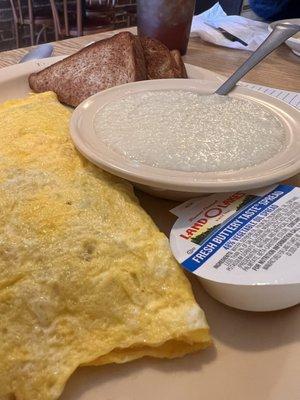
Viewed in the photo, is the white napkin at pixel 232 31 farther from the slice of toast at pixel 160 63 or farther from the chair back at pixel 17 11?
the chair back at pixel 17 11

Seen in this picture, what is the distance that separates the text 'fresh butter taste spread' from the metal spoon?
1.19 feet

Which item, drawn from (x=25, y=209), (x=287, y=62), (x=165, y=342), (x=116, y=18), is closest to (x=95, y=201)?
(x=25, y=209)

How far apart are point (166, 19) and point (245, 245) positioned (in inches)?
47.5

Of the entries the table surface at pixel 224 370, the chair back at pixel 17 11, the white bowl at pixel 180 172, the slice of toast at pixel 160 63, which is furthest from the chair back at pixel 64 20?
the table surface at pixel 224 370

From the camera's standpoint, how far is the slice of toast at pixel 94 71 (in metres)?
1.12

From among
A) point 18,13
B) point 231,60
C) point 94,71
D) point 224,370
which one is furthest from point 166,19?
point 18,13

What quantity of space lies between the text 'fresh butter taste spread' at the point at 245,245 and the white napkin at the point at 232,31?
1.29 meters

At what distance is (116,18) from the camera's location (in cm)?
471

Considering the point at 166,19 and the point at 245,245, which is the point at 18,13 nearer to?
the point at 166,19

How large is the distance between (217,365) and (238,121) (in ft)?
1.60

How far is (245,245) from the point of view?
2.01 ft

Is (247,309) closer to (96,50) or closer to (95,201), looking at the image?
(95,201)

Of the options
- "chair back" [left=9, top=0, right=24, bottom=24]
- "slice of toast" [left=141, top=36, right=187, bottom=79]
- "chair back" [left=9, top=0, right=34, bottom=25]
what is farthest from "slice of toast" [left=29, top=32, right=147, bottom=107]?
"chair back" [left=9, top=0, right=24, bottom=24]

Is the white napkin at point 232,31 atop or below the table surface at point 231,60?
atop
